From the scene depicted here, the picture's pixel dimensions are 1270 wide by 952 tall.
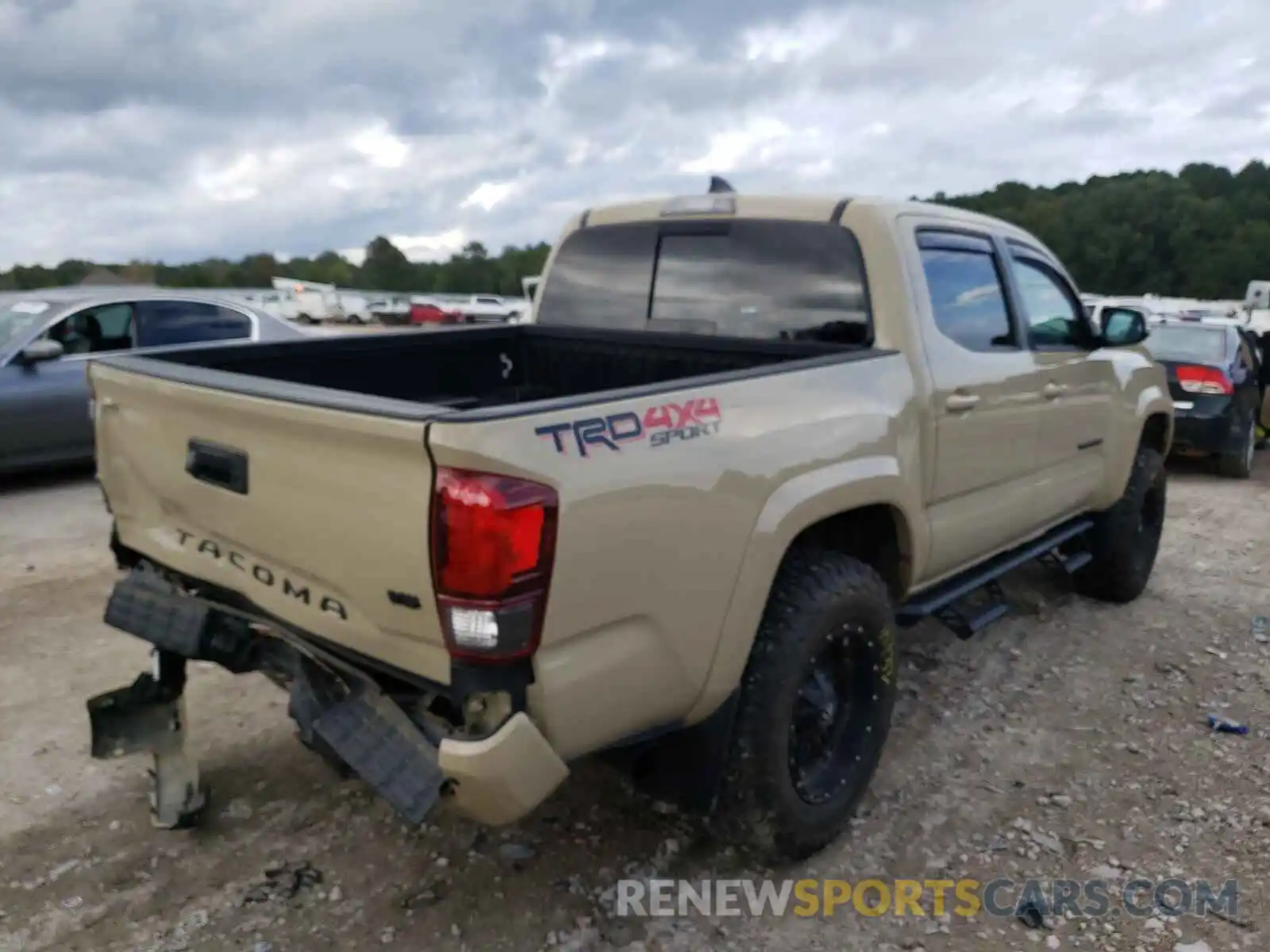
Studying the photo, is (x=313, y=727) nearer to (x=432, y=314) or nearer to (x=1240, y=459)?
(x=1240, y=459)

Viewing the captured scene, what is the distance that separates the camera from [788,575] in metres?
2.96

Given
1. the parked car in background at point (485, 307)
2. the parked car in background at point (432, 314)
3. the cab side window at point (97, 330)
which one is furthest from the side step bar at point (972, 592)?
the parked car in background at point (432, 314)

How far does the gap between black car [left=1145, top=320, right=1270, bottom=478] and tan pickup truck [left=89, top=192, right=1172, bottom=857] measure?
18.8 feet

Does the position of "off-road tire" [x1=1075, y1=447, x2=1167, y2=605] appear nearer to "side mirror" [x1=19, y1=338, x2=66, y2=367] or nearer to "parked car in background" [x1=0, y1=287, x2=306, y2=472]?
"parked car in background" [x1=0, y1=287, x2=306, y2=472]

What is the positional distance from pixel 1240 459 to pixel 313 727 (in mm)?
9674

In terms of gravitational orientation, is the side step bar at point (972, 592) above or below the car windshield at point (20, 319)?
below

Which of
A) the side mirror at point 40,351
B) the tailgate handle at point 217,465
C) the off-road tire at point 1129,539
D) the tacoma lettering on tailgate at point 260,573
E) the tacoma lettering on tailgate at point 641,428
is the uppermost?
the tacoma lettering on tailgate at point 641,428

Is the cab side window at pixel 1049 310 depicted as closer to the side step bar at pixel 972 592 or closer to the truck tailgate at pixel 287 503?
the side step bar at pixel 972 592

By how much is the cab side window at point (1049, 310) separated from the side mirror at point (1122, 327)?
0.34 feet

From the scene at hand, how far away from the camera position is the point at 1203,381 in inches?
373

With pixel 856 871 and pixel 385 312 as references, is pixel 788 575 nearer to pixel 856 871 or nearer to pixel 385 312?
pixel 856 871

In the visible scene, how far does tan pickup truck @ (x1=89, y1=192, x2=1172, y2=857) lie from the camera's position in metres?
2.19

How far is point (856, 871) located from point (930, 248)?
7.09ft

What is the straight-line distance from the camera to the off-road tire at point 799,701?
9.18ft
